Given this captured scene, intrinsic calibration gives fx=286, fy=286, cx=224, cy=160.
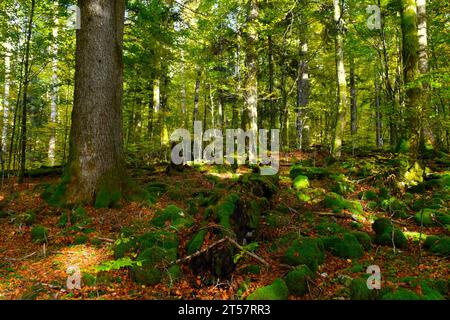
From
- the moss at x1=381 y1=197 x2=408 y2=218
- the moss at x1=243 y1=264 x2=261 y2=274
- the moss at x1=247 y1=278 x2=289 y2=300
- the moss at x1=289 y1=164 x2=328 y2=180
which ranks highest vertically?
the moss at x1=289 y1=164 x2=328 y2=180

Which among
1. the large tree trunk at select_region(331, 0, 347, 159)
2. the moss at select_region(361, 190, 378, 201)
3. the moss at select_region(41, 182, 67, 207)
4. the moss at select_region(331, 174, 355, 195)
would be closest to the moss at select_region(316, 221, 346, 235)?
the moss at select_region(361, 190, 378, 201)

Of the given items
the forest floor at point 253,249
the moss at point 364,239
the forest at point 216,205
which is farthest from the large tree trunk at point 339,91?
the moss at point 364,239

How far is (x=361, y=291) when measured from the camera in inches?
146

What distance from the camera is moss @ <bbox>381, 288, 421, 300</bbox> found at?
345cm

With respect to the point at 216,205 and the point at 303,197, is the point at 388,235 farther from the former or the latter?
the point at 216,205

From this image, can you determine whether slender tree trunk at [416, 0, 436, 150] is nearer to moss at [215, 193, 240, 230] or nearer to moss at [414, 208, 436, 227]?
moss at [414, 208, 436, 227]

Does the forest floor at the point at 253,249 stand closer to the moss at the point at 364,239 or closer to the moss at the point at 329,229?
the moss at the point at 329,229

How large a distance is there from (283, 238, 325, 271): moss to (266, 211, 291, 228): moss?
110cm

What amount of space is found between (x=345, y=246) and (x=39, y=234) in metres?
5.92

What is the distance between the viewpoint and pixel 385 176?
354 inches

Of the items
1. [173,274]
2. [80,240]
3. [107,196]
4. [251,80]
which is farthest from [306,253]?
[251,80]

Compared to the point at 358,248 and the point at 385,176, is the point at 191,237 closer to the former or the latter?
the point at 358,248
